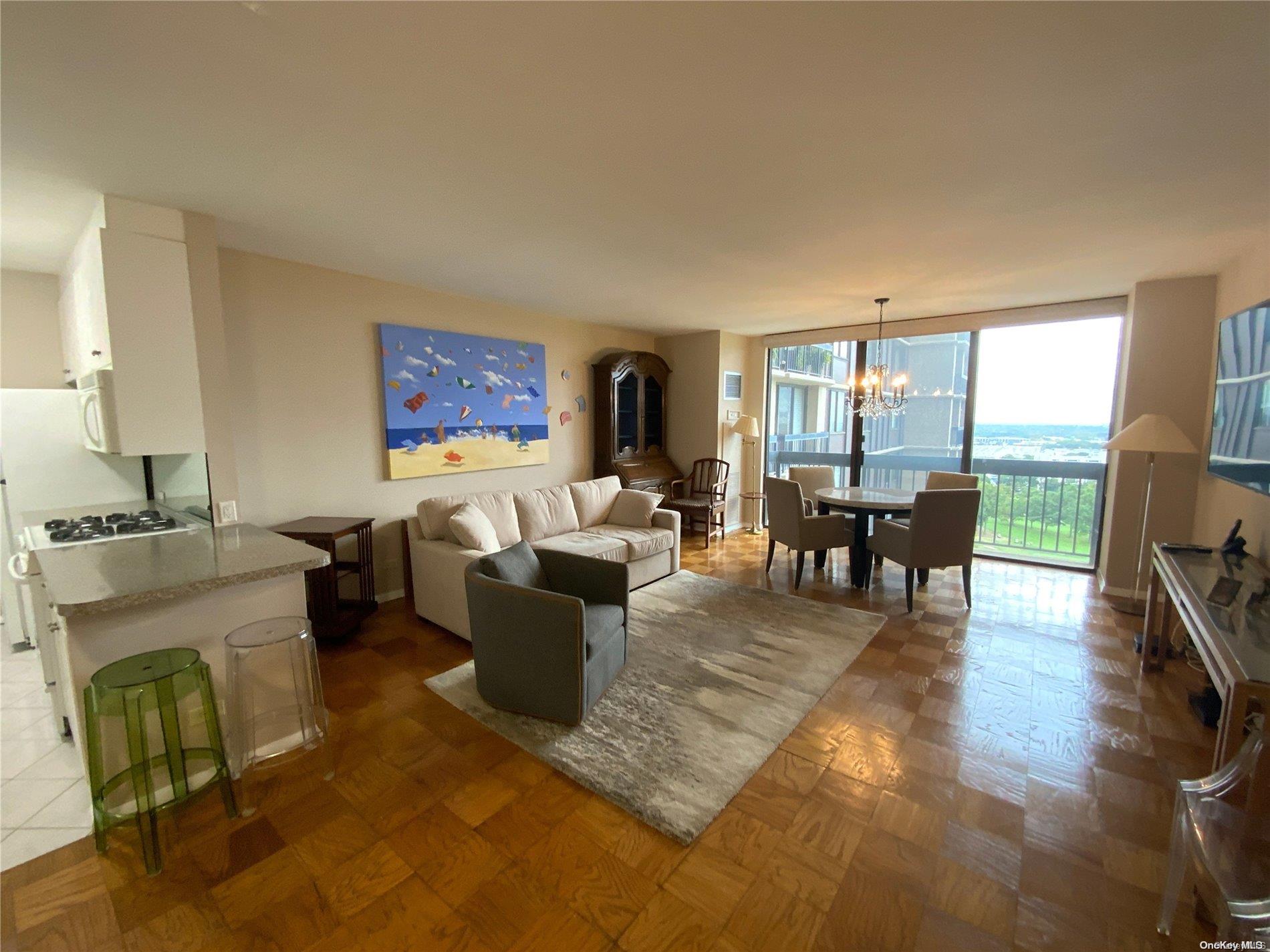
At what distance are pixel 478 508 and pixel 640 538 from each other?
4.27 feet

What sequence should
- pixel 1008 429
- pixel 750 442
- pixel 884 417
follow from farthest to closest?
pixel 750 442 → pixel 884 417 → pixel 1008 429

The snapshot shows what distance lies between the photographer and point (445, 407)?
3.99 metres

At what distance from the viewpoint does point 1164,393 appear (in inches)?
140

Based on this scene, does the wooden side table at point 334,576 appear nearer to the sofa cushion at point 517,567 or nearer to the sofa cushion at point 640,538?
the sofa cushion at point 517,567

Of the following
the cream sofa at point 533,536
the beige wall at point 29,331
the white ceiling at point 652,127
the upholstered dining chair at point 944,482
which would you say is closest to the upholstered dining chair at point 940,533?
the upholstered dining chair at point 944,482

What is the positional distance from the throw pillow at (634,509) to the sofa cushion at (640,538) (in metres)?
0.05

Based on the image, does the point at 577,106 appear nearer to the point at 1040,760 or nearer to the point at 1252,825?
the point at 1252,825

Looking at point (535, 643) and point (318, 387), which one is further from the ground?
point (318, 387)

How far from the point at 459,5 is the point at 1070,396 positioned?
532 centimetres

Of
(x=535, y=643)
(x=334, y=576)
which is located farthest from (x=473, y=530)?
(x=535, y=643)

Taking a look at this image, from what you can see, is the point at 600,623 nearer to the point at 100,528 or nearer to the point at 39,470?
the point at 100,528

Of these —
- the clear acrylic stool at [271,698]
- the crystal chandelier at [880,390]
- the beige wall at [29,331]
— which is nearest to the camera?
the clear acrylic stool at [271,698]

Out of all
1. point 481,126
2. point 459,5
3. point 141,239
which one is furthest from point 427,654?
point 459,5

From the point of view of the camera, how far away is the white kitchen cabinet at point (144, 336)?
85.7 inches
